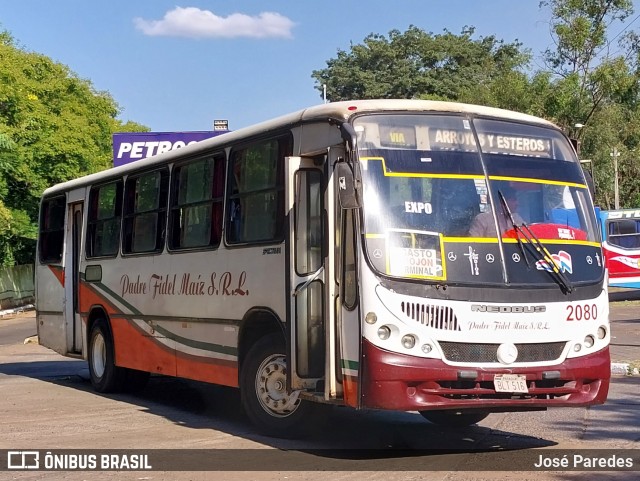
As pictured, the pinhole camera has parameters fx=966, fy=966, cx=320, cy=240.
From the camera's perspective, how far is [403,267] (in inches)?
313

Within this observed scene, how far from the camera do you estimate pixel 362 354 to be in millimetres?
7820

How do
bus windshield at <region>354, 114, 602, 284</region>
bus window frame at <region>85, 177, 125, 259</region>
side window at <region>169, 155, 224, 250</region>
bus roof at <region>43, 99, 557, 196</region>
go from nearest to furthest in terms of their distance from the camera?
1. bus windshield at <region>354, 114, 602, 284</region>
2. bus roof at <region>43, 99, 557, 196</region>
3. side window at <region>169, 155, 224, 250</region>
4. bus window frame at <region>85, 177, 125, 259</region>

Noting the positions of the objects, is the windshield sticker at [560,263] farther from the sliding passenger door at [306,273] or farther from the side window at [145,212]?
the side window at [145,212]

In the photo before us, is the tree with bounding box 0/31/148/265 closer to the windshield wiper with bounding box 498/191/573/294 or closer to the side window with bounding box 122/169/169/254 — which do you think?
the side window with bounding box 122/169/169/254

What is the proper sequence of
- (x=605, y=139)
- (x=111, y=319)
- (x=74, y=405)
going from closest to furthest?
(x=74, y=405) → (x=111, y=319) → (x=605, y=139)

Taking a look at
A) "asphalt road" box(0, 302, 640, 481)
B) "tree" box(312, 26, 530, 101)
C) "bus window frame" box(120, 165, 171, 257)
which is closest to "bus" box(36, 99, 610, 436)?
"asphalt road" box(0, 302, 640, 481)

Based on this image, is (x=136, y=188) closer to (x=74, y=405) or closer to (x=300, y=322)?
(x=74, y=405)

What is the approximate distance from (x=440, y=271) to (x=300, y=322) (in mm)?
1436

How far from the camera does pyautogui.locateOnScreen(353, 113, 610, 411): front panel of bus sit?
25.7 feet

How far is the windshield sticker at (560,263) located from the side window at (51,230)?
9.10 metres

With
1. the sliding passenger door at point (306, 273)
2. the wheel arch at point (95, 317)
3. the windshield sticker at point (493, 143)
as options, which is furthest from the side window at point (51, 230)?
the windshield sticker at point (493, 143)

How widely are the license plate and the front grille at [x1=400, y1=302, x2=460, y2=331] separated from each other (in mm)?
540

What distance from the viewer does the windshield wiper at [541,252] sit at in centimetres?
Answer: 833

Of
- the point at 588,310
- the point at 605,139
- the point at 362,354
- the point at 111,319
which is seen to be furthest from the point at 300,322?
the point at 605,139
